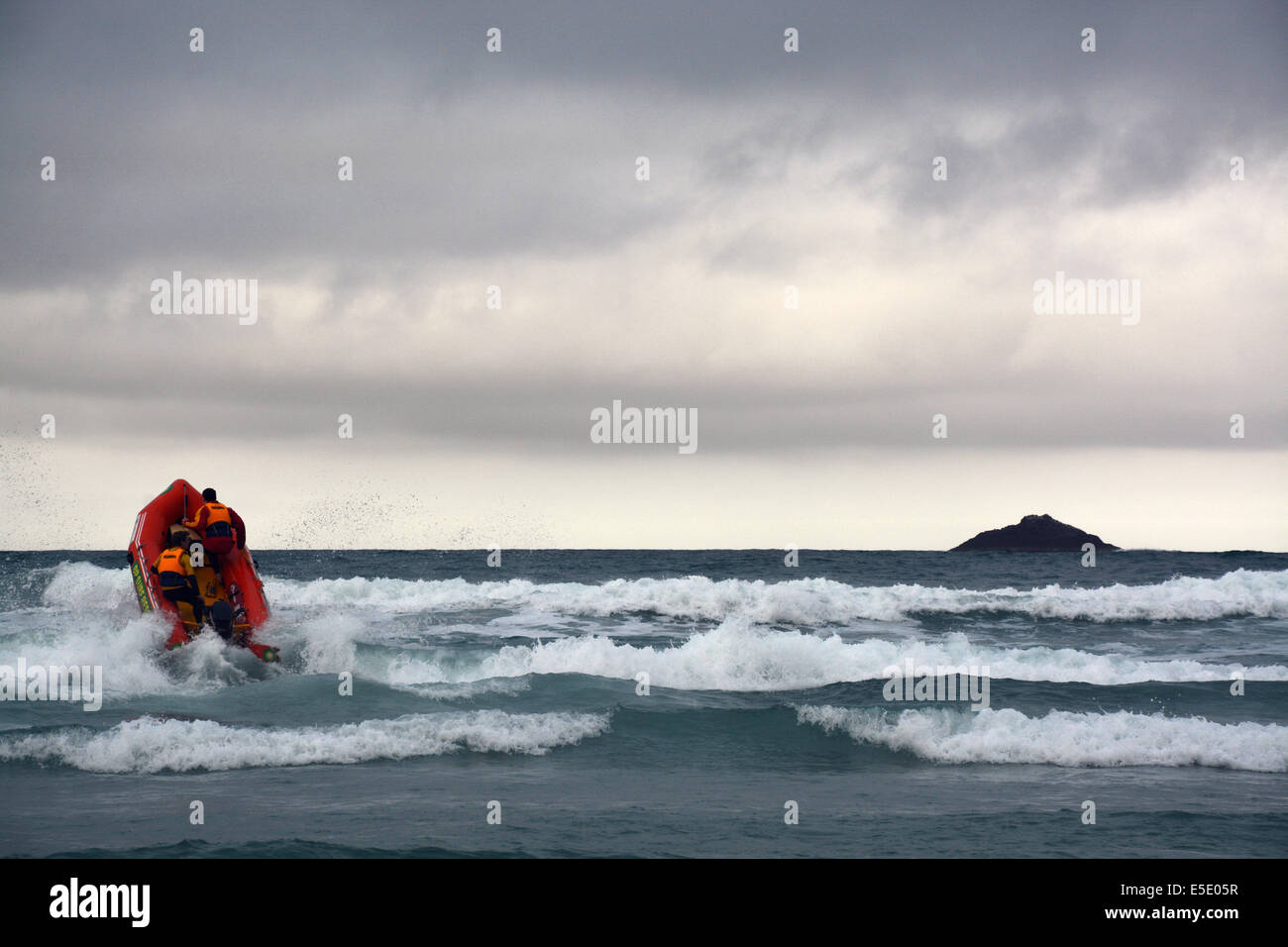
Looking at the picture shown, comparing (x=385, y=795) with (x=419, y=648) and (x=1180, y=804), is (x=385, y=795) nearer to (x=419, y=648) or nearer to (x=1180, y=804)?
(x=1180, y=804)

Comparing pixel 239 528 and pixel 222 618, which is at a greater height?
pixel 239 528

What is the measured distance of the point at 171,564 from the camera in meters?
14.2

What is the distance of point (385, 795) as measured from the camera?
8.32m

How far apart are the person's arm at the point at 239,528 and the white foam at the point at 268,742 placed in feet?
17.6

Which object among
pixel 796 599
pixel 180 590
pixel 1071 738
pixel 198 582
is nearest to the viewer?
pixel 1071 738

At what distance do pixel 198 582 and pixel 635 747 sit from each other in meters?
7.22

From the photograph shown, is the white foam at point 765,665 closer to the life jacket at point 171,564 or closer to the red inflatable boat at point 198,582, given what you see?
the red inflatable boat at point 198,582

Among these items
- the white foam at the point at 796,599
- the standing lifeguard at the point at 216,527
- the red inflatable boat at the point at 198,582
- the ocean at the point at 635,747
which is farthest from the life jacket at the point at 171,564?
the white foam at the point at 796,599

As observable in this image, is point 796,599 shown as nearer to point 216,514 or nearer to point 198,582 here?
point 216,514

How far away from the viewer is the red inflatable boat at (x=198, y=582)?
556 inches

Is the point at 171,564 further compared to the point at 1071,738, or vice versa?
the point at 171,564

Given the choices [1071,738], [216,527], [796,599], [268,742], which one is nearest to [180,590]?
[216,527]
